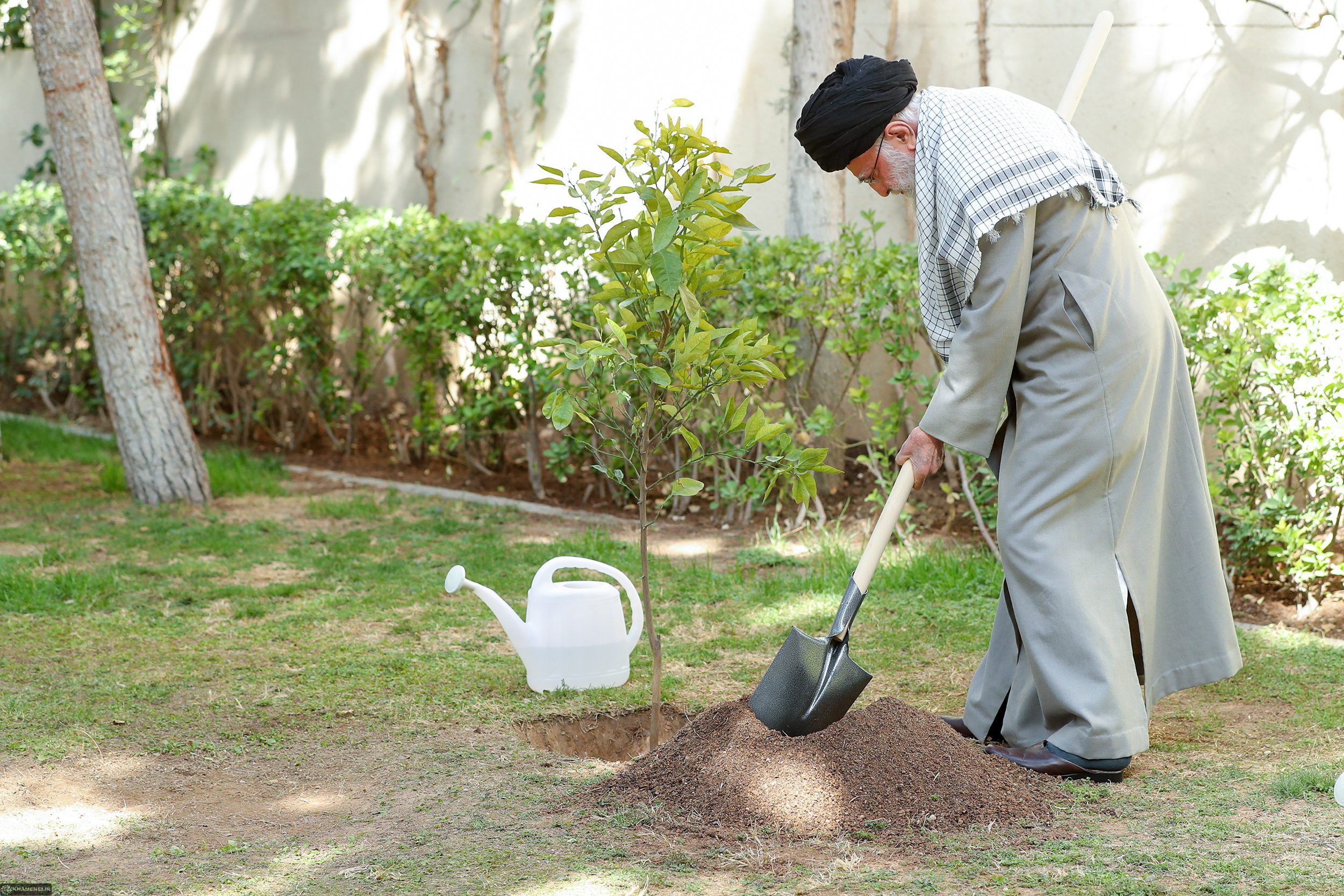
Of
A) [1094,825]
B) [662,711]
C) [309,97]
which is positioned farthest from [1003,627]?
[309,97]

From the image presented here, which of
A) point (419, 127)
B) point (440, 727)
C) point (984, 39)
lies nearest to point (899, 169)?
point (440, 727)

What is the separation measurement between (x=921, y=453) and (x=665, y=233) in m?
0.79

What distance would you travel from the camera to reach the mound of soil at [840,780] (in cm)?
247

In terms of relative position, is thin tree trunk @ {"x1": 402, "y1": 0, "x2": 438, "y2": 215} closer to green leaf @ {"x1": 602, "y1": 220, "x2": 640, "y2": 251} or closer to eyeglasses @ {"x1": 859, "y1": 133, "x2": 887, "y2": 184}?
green leaf @ {"x1": 602, "y1": 220, "x2": 640, "y2": 251}

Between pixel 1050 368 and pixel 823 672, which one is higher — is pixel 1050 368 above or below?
above

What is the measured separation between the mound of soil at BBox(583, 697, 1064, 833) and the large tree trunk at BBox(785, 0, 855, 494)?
2918mm

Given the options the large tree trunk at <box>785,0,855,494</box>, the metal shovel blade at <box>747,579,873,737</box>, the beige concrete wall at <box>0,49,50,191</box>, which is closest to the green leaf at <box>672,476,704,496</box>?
the metal shovel blade at <box>747,579,873,737</box>

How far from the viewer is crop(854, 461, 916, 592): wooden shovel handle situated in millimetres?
2688

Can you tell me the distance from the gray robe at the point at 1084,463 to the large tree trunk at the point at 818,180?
2.71m

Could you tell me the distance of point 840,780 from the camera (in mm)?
2537

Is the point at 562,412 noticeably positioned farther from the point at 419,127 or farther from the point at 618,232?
the point at 419,127

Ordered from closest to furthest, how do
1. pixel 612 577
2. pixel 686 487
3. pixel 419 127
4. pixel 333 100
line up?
pixel 686 487 → pixel 612 577 → pixel 419 127 → pixel 333 100

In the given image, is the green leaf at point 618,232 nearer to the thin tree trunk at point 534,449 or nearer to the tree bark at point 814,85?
the tree bark at point 814,85

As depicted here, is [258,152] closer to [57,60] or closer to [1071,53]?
[57,60]
